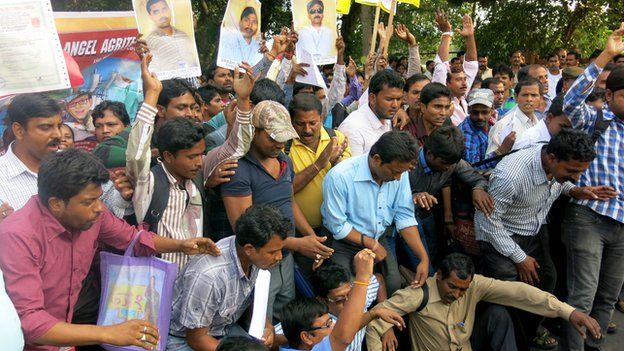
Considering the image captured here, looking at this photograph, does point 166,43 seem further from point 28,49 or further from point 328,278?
point 328,278

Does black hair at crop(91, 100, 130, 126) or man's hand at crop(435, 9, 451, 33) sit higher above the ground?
man's hand at crop(435, 9, 451, 33)

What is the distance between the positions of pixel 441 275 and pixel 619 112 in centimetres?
168

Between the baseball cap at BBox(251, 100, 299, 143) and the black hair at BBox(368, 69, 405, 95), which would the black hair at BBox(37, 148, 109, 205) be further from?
the black hair at BBox(368, 69, 405, 95)

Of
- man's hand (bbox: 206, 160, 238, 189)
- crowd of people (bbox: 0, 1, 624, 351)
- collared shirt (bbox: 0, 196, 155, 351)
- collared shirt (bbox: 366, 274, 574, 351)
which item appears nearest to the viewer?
collared shirt (bbox: 0, 196, 155, 351)

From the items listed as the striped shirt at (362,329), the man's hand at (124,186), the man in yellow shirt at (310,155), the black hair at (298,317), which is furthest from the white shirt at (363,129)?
the man's hand at (124,186)

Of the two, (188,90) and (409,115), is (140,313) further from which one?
(409,115)

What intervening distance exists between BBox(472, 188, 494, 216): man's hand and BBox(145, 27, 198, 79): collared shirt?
7.88ft

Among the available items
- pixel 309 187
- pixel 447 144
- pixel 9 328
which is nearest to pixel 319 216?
pixel 309 187

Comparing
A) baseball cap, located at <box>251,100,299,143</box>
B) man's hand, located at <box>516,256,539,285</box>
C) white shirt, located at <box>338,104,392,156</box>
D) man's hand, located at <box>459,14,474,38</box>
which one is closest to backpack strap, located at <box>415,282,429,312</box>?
man's hand, located at <box>516,256,539,285</box>

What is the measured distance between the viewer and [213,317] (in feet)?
9.00

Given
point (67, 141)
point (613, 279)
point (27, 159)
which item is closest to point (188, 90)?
point (67, 141)

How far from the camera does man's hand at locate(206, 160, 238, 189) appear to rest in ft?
10.1

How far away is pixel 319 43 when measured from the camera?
5.21 m

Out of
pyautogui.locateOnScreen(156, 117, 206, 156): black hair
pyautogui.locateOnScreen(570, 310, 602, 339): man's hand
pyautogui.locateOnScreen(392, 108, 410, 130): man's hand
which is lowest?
pyautogui.locateOnScreen(570, 310, 602, 339): man's hand
